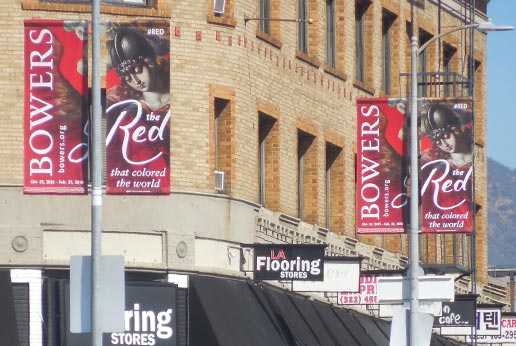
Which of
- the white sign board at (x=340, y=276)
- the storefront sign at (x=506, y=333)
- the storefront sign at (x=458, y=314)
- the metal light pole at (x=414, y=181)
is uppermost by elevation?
the metal light pole at (x=414, y=181)

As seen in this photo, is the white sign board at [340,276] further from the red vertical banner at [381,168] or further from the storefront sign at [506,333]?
the storefront sign at [506,333]

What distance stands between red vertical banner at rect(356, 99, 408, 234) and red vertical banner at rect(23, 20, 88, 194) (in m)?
7.51

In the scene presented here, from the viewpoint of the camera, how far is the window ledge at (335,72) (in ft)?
137

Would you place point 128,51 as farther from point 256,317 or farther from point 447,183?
point 447,183

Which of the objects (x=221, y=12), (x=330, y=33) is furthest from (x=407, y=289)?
(x=330, y=33)

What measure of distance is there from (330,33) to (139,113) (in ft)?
46.6

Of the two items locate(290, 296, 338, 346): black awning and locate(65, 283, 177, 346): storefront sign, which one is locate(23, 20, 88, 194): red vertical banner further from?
locate(290, 296, 338, 346): black awning

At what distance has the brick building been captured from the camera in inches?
1304

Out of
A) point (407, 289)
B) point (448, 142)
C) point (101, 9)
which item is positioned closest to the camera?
point (407, 289)

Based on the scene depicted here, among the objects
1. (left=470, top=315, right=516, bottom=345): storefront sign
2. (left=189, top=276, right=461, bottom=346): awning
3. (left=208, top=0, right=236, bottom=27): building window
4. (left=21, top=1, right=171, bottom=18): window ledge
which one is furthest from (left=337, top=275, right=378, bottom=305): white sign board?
(left=470, top=315, right=516, bottom=345): storefront sign

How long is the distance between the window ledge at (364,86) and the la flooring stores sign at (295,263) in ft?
32.1

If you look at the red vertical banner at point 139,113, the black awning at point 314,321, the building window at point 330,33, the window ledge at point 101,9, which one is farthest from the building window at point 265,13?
the red vertical banner at point 139,113

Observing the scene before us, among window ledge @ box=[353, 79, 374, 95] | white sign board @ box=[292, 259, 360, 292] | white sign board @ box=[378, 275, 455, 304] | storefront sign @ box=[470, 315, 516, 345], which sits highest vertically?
window ledge @ box=[353, 79, 374, 95]

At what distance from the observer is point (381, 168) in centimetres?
3516
